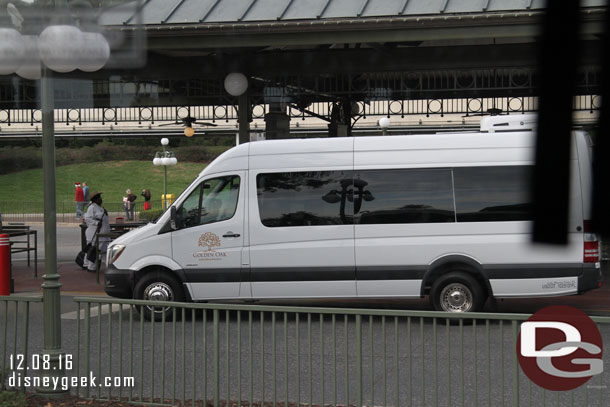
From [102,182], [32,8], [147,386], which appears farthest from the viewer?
[102,182]

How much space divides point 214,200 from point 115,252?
159 cm

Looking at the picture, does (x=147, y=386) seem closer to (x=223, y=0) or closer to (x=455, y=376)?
(x=455, y=376)

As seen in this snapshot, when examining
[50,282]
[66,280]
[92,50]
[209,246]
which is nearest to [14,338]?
[50,282]

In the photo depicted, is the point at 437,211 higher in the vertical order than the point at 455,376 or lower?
higher

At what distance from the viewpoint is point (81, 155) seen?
7206 centimetres

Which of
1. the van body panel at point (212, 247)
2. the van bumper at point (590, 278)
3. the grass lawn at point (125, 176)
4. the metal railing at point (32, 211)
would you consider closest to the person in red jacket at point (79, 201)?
the metal railing at point (32, 211)

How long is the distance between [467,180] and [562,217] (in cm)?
972

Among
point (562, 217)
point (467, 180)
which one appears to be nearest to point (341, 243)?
point (467, 180)

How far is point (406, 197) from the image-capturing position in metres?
10.3

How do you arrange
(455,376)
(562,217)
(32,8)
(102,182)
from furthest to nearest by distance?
(102,182)
(455,376)
(32,8)
(562,217)

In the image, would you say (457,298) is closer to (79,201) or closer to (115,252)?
(115,252)

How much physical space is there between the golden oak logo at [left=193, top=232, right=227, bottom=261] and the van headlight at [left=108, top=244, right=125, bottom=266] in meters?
1.10

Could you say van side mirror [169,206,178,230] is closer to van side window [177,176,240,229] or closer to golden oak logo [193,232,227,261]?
van side window [177,176,240,229]

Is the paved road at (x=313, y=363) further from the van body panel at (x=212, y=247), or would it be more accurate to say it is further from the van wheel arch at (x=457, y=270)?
the van body panel at (x=212, y=247)
